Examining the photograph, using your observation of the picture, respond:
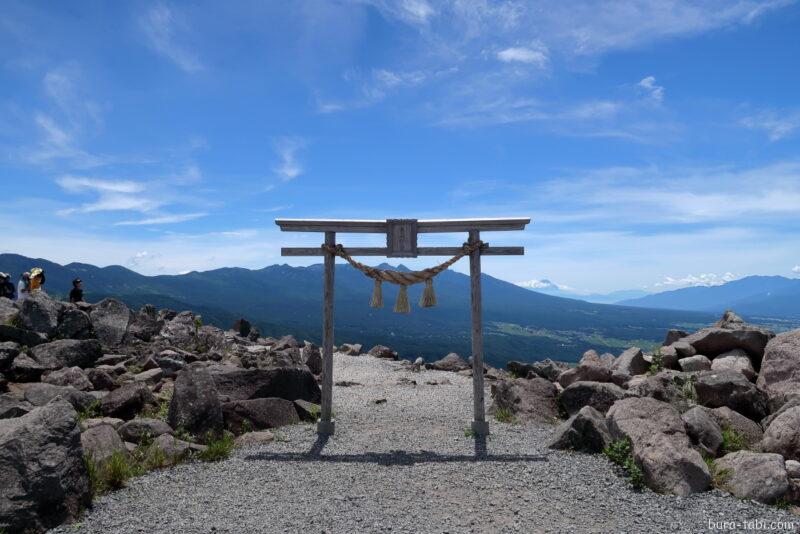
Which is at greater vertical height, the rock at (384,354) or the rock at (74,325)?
the rock at (74,325)

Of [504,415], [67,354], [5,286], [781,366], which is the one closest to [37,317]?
[67,354]

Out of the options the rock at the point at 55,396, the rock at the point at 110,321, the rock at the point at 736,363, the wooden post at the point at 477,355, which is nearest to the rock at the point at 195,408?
the rock at the point at 55,396

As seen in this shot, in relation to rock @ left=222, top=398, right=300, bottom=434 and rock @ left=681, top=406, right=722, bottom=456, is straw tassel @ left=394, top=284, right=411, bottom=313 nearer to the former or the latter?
rock @ left=222, top=398, right=300, bottom=434

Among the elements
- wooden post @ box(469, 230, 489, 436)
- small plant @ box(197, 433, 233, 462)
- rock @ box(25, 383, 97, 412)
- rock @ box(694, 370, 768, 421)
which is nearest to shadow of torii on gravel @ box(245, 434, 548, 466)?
small plant @ box(197, 433, 233, 462)

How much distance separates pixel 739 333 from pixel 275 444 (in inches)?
531

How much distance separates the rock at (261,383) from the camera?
1341 cm

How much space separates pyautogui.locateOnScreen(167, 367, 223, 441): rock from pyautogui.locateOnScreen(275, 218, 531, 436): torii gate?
2404 millimetres

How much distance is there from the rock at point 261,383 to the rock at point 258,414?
61cm

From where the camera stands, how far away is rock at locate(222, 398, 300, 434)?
40.4 feet

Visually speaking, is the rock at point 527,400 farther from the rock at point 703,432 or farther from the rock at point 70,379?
the rock at point 70,379

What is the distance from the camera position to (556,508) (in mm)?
8406

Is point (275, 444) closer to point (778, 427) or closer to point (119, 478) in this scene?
point (119, 478)

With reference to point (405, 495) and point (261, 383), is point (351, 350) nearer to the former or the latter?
point (261, 383)

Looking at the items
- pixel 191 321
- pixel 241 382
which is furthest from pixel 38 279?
pixel 241 382
